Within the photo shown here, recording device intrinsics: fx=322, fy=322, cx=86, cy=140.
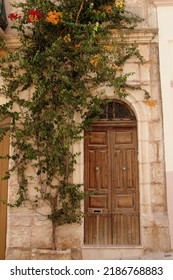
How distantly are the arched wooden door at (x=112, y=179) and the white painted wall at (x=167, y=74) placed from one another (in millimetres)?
579

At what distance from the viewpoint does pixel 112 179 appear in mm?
5766

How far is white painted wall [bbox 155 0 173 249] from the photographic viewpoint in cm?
548

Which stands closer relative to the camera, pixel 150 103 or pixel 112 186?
pixel 150 103

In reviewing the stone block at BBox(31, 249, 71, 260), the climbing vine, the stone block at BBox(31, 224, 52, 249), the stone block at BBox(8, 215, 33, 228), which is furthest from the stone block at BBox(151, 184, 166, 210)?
the stone block at BBox(8, 215, 33, 228)

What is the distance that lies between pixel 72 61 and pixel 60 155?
161cm

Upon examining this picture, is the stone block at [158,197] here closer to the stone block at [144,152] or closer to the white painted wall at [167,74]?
the white painted wall at [167,74]

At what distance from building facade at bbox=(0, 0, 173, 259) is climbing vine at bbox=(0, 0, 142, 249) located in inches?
10.3

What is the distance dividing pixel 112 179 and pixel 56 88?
1.88m

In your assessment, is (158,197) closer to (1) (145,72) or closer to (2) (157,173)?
(2) (157,173)

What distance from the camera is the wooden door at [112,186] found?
5.61 meters

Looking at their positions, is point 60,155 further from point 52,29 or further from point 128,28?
point 128,28

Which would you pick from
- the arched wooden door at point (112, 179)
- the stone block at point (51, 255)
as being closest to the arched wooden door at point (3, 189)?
the stone block at point (51, 255)

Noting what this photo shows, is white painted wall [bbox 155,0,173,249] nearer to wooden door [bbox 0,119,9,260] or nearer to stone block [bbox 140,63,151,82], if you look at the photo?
stone block [bbox 140,63,151,82]

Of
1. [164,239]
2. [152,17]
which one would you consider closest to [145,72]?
[152,17]
